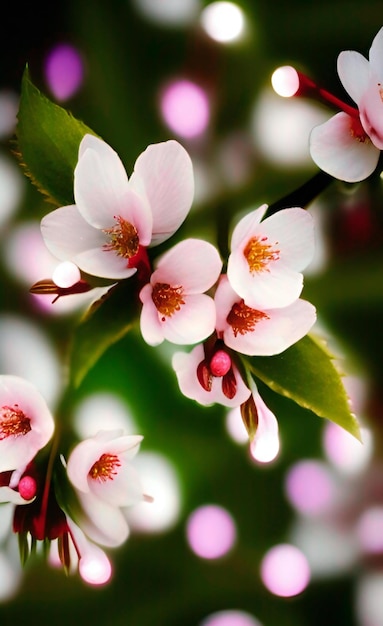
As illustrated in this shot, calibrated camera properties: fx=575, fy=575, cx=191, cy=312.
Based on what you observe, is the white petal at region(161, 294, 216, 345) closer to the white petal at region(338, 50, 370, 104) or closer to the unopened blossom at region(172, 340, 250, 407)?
the unopened blossom at region(172, 340, 250, 407)

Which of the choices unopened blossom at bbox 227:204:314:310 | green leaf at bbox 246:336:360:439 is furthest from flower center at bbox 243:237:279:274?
green leaf at bbox 246:336:360:439

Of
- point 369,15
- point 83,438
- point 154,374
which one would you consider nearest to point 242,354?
point 154,374

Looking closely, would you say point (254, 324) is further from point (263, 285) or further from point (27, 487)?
point (27, 487)

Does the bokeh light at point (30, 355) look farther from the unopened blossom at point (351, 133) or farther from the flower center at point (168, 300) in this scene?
the unopened blossom at point (351, 133)

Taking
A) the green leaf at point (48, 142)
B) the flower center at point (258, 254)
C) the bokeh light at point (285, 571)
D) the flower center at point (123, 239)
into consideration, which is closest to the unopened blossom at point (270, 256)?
the flower center at point (258, 254)

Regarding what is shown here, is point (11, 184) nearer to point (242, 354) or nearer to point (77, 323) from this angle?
point (77, 323)
